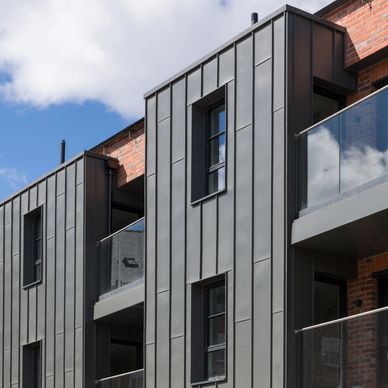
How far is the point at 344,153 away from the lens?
14938 millimetres

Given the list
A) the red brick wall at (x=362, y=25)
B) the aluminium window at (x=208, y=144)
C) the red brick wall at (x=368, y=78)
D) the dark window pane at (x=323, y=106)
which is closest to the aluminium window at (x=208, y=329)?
the aluminium window at (x=208, y=144)

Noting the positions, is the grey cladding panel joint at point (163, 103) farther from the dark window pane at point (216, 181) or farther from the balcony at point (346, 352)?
the balcony at point (346, 352)

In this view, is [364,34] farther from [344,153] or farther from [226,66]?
→ [344,153]

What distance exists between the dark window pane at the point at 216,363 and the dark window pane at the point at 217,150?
3.12 m

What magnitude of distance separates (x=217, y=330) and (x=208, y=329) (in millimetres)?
314

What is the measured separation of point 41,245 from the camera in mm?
23703

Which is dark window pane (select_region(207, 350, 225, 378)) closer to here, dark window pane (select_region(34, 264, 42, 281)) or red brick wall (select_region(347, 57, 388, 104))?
red brick wall (select_region(347, 57, 388, 104))

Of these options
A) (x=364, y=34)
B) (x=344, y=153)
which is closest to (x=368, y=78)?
(x=364, y=34)

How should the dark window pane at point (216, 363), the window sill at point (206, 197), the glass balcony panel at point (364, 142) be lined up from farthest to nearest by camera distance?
the window sill at point (206, 197), the dark window pane at point (216, 363), the glass balcony panel at point (364, 142)

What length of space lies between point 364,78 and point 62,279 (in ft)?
27.6

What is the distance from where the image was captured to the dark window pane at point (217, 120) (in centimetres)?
1798

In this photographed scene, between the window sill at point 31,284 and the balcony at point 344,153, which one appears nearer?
the balcony at point 344,153

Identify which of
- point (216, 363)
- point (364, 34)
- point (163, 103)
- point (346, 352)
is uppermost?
point (364, 34)

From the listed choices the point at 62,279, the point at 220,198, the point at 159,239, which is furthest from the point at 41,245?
the point at 220,198
